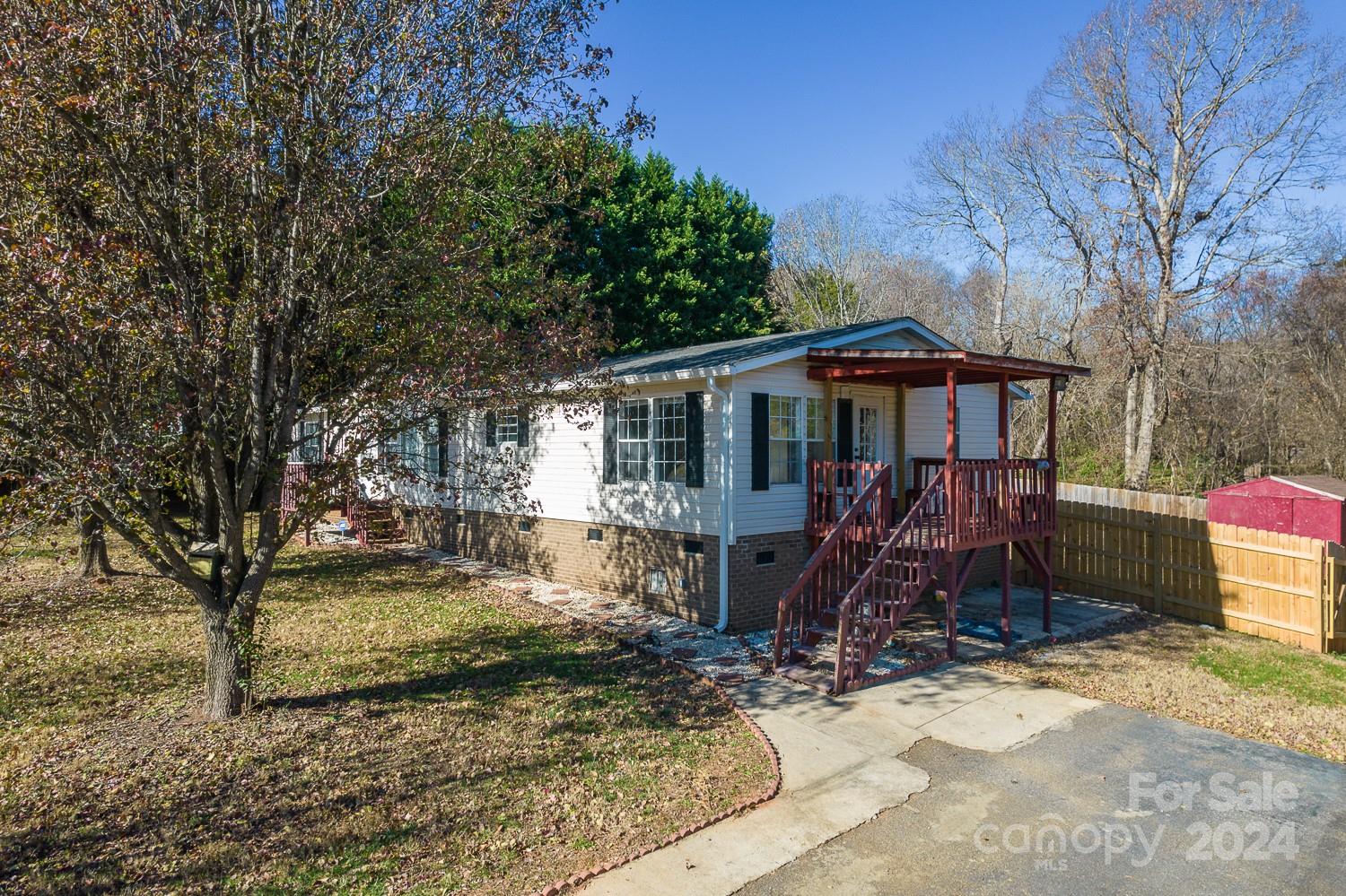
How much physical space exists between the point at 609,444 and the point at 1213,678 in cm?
804

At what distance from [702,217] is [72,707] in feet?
74.2

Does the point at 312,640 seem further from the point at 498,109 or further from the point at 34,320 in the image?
the point at 498,109

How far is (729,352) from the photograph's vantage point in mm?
10805

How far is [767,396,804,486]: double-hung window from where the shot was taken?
10.2m

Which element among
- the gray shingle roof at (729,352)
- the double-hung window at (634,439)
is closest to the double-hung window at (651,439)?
the double-hung window at (634,439)

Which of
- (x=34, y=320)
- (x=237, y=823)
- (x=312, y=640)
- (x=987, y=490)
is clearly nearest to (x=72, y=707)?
(x=312, y=640)

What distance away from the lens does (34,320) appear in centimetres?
478

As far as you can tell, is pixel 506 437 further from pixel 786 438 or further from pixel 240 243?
pixel 240 243

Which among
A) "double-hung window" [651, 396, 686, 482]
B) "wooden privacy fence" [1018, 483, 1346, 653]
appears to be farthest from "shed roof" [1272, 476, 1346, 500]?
"double-hung window" [651, 396, 686, 482]

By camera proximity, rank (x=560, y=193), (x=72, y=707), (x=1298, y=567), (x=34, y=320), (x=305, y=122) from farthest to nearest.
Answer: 1. (x=1298, y=567)
2. (x=560, y=193)
3. (x=72, y=707)
4. (x=305, y=122)
5. (x=34, y=320)

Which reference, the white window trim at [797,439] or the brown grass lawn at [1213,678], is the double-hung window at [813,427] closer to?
the white window trim at [797,439]

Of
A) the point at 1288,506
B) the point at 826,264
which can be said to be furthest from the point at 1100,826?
the point at 826,264

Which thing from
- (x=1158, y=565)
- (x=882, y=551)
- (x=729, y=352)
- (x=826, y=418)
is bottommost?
(x=1158, y=565)

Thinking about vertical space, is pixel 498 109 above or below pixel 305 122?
above
